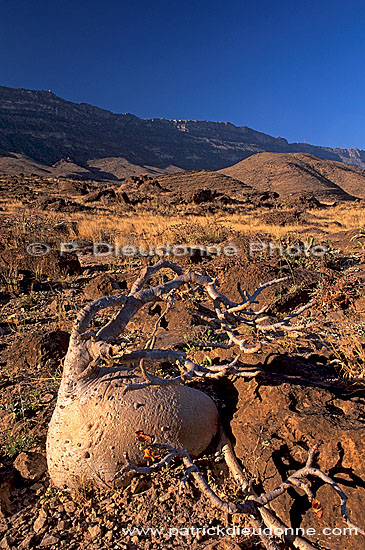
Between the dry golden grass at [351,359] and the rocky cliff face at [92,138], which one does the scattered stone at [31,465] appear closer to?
the dry golden grass at [351,359]

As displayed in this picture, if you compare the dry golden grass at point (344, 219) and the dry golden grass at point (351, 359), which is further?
the dry golden grass at point (344, 219)

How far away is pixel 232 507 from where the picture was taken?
1.40 metres

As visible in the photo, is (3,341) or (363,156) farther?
(363,156)

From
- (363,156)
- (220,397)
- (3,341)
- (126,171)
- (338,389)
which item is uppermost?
(363,156)

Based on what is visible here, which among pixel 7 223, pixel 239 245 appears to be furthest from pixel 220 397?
pixel 7 223

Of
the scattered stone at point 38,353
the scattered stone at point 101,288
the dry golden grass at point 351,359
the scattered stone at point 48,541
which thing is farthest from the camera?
the scattered stone at point 101,288

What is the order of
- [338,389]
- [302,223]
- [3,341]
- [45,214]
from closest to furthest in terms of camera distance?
1. [338,389]
2. [3,341]
3. [302,223]
4. [45,214]

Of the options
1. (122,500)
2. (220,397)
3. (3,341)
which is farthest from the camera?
(3,341)

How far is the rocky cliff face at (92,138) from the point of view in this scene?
85.0 metres

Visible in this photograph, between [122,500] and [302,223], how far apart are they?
12.1 meters

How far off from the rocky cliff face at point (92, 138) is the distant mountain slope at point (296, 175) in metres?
46.1

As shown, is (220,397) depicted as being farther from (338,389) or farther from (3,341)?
(3,341)

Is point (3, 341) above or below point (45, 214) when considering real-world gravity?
below

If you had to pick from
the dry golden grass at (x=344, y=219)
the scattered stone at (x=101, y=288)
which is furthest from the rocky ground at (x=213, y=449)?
the dry golden grass at (x=344, y=219)
